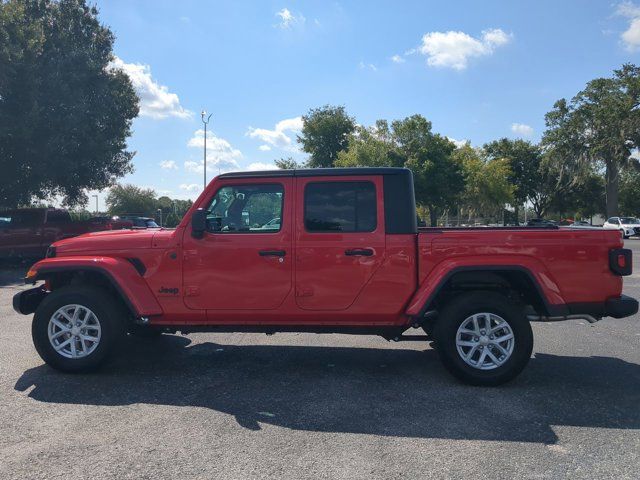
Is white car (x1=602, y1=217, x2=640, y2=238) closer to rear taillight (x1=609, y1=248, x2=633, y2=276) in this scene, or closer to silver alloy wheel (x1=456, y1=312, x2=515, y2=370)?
rear taillight (x1=609, y1=248, x2=633, y2=276)

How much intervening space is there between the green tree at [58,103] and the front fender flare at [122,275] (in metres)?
15.4

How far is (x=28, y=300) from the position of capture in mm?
5469

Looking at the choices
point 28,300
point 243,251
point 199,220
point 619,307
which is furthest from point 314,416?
point 28,300

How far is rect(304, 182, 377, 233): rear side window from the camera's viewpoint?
5.10 metres

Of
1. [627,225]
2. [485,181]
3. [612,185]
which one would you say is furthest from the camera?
[485,181]

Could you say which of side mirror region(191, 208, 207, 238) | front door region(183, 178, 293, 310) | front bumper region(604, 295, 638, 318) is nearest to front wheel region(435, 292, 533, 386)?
front bumper region(604, 295, 638, 318)

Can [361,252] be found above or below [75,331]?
above

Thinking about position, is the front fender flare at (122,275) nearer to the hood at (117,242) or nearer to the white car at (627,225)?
the hood at (117,242)

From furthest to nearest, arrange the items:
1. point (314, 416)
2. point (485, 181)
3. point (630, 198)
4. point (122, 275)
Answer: point (630, 198) → point (485, 181) → point (122, 275) → point (314, 416)

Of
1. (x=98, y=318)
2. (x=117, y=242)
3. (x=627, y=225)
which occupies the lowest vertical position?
(x=98, y=318)

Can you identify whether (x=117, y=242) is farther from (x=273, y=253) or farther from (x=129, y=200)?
(x=129, y=200)

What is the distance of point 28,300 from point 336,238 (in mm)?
3303

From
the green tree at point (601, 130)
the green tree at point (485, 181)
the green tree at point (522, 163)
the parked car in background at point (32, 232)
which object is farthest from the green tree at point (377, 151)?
the parked car in background at point (32, 232)

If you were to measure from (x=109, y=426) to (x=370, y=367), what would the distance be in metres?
2.67
